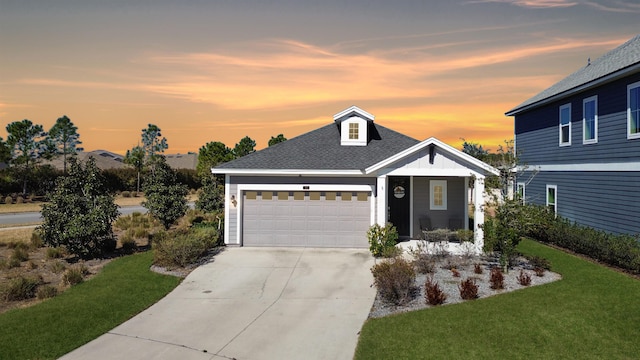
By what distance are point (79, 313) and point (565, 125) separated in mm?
20743

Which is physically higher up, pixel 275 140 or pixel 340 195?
pixel 275 140

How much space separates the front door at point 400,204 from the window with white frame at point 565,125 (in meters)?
7.76

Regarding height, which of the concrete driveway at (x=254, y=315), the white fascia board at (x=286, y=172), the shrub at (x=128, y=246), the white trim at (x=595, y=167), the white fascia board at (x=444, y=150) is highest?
the white fascia board at (x=444, y=150)

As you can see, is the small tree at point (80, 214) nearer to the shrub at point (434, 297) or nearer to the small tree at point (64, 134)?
the shrub at point (434, 297)

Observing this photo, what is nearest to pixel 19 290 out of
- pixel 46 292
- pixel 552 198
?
pixel 46 292

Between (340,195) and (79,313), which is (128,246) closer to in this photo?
(79,313)

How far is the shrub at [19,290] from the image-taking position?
1136cm

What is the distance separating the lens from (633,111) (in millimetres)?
14625

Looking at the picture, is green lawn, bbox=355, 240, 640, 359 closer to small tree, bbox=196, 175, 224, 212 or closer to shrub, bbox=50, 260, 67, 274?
shrub, bbox=50, 260, 67, 274

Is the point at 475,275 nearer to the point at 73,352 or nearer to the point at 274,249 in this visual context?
the point at 274,249

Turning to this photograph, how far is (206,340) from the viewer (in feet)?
29.5

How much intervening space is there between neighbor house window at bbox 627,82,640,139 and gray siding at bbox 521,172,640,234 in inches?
57.9

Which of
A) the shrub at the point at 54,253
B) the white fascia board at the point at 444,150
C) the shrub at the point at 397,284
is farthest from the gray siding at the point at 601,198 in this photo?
the shrub at the point at 54,253

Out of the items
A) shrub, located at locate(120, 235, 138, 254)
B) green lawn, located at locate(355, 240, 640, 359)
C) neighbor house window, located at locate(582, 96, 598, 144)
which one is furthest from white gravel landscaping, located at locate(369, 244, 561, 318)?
shrub, located at locate(120, 235, 138, 254)
